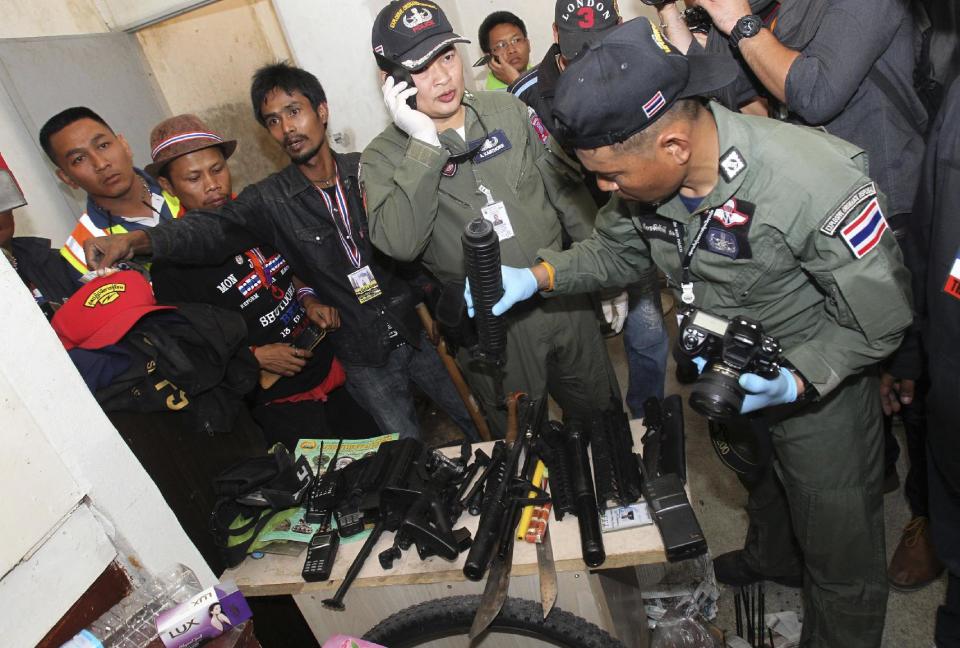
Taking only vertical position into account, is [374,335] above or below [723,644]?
above

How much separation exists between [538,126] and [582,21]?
38 centimetres

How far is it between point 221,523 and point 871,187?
78.6 inches

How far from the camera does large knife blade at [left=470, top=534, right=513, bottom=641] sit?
1.50 m

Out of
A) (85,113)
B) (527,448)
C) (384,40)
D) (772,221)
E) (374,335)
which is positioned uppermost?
(85,113)

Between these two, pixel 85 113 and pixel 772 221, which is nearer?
pixel 772 221

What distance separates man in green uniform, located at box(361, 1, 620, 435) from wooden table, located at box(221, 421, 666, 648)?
0.59m

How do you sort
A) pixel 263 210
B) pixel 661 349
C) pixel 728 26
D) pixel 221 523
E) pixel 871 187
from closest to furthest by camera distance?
pixel 871 187
pixel 728 26
pixel 221 523
pixel 263 210
pixel 661 349

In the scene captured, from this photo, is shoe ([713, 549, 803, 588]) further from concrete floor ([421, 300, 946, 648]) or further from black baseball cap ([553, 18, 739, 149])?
black baseball cap ([553, 18, 739, 149])

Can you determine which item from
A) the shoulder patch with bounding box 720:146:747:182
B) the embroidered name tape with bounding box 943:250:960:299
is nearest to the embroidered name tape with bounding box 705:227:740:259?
the shoulder patch with bounding box 720:146:747:182

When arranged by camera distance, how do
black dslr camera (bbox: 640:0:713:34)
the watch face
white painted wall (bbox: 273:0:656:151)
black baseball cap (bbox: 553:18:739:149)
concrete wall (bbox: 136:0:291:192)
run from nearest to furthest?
black baseball cap (bbox: 553:18:739:149), the watch face, black dslr camera (bbox: 640:0:713:34), white painted wall (bbox: 273:0:656:151), concrete wall (bbox: 136:0:291:192)

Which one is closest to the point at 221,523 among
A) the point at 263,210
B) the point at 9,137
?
the point at 263,210

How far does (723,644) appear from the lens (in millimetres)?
2016

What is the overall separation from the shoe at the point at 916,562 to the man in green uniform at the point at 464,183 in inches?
51.3

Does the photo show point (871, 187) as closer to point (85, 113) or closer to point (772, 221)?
point (772, 221)
